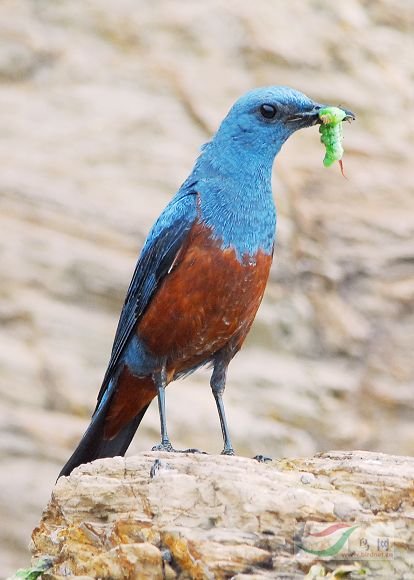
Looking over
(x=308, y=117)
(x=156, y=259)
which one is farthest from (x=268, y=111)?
(x=156, y=259)

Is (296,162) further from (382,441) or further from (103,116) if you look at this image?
(382,441)

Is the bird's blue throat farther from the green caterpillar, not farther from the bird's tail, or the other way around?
the bird's tail

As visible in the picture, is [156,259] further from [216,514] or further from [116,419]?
[216,514]

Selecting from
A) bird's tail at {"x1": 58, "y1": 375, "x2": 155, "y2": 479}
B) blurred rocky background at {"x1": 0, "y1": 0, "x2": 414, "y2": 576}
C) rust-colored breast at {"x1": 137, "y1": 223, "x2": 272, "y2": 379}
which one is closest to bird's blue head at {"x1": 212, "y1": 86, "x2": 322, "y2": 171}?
rust-colored breast at {"x1": 137, "y1": 223, "x2": 272, "y2": 379}

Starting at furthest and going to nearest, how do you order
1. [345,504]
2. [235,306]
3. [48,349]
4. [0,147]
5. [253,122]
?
[0,147]
[48,349]
[253,122]
[235,306]
[345,504]

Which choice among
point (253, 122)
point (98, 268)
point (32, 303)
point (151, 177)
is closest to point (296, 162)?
point (151, 177)

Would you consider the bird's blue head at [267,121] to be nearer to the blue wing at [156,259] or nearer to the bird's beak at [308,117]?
the bird's beak at [308,117]
